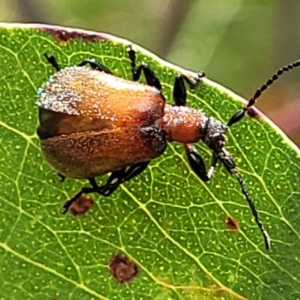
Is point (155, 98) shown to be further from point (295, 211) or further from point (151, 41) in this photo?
point (151, 41)

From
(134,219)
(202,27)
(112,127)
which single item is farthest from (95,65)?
(202,27)

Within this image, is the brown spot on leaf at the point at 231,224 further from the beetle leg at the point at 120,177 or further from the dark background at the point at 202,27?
the dark background at the point at 202,27

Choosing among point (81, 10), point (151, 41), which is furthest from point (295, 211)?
point (81, 10)

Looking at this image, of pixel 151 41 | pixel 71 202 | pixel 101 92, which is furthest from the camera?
pixel 151 41

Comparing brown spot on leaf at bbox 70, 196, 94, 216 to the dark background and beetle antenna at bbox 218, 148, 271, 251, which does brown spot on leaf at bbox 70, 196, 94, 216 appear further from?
the dark background

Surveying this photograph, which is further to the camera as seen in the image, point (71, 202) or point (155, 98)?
point (155, 98)

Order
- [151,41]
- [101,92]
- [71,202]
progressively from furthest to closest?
[151,41], [101,92], [71,202]
